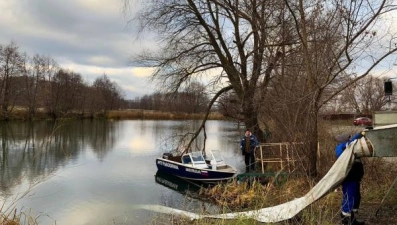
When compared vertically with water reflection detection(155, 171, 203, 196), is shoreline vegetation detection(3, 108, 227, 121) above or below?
above

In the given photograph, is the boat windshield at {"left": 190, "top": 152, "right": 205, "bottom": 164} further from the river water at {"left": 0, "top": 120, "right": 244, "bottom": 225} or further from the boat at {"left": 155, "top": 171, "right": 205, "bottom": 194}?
the river water at {"left": 0, "top": 120, "right": 244, "bottom": 225}

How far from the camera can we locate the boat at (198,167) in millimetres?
16453

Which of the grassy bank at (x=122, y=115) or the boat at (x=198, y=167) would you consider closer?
the boat at (x=198, y=167)

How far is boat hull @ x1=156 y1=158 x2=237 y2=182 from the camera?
16391 millimetres

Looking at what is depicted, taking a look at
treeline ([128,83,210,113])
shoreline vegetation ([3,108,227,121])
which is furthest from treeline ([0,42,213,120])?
treeline ([128,83,210,113])

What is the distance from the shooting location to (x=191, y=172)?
17.5m

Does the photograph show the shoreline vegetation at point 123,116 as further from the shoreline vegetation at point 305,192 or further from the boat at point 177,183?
the boat at point 177,183

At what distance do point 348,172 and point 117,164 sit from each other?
18589 millimetres

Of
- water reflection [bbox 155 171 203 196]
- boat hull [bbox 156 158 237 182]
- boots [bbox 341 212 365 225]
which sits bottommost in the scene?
water reflection [bbox 155 171 203 196]

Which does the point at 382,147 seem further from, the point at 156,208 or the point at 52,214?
the point at 52,214

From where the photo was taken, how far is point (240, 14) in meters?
17.9

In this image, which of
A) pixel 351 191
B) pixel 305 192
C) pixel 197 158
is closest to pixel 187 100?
pixel 197 158

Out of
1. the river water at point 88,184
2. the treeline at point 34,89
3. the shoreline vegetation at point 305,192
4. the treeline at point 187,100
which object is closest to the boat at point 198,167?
the river water at point 88,184

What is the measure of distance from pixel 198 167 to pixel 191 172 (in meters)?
0.40
